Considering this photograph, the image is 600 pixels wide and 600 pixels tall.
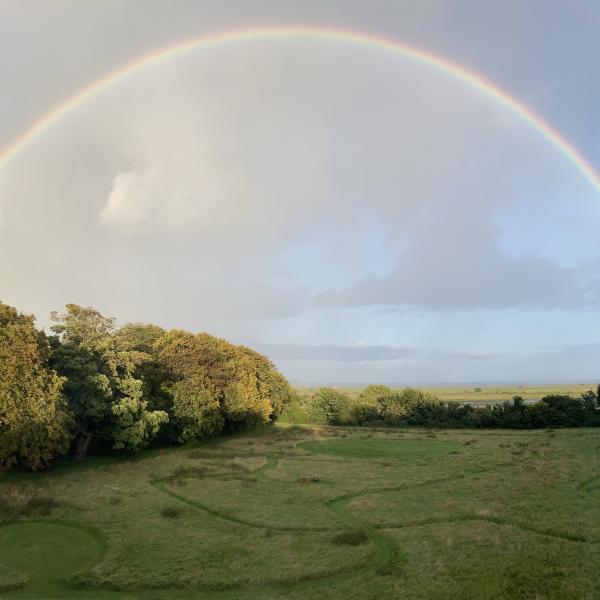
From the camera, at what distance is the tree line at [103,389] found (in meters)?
33.0

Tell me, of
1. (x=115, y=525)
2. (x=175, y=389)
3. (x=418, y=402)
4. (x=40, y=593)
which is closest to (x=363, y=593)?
(x=40, y=593)

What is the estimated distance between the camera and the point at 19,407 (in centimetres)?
3272

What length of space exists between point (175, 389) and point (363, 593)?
41726mm

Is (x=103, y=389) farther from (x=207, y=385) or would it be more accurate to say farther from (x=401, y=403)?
(x=401, y=403)

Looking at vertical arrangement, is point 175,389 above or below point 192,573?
above

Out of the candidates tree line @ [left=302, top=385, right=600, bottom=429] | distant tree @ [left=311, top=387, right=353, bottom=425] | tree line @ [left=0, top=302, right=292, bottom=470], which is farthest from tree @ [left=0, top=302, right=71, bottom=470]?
tree line @ [left=302, top=385, right=600, bottom=429]

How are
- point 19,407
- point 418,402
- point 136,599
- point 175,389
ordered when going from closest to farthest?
point 136,599
point 19,407
point 175,389
point 418,402

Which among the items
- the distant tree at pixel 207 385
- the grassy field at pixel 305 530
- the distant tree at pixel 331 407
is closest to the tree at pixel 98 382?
the grassy field at pixel 305 530

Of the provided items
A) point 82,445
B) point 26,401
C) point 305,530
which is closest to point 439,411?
point 82,445

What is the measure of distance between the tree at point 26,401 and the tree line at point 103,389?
67 mm

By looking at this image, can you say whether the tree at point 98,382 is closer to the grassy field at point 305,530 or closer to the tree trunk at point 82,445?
the tree trunk at point 82,445

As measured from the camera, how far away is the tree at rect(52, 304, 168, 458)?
40.1m

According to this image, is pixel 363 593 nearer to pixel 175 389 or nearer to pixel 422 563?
pixel 422 563

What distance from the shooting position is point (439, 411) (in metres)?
84.1
